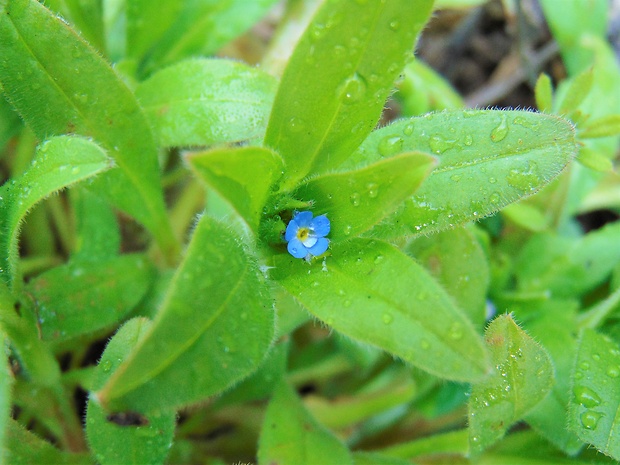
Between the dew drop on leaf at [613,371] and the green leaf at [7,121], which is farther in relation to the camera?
the green leaf at [7,121]

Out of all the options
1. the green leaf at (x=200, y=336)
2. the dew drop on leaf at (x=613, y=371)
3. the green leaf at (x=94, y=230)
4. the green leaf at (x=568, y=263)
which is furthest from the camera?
the green leaf at (x=568, y=263)

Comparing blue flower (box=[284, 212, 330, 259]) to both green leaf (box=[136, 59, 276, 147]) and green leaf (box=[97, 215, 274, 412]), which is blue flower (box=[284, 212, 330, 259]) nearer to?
green leaf (box=[97, 215, 274, 412])

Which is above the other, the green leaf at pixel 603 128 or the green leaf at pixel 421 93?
the green leaf at pixel 603 128

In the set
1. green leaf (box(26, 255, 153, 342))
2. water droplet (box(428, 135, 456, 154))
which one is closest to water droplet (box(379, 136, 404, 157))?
water droplet (box(428, 135, 456, 154))

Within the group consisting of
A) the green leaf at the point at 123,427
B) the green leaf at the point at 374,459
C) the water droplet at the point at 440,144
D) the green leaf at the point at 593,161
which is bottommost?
the green leaf at the point at 374,459

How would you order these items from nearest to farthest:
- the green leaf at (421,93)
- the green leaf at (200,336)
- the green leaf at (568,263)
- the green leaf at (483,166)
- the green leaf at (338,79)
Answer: the green leaf at (200,336)
the green leaf at (338,79)
the green leaf at (483,166)
the green leaf at (568,263)
the green leaf at (421,93)

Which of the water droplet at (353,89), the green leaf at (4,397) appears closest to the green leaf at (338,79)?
the water droplet at (353,89)

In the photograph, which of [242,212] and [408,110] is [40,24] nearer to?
[242,212]

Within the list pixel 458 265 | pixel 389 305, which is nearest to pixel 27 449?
pixel 389 305

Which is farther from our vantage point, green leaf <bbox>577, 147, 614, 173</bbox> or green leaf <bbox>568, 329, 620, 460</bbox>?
green leaf <bbox>577, 147, 614, 173</bbox>

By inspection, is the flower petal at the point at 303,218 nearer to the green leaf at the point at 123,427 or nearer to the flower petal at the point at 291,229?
the flower petal at the point at 291,229
